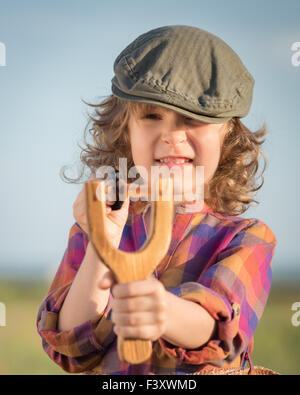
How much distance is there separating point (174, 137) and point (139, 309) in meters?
0.73

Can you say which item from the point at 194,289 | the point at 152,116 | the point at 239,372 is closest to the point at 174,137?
the point at 152,116

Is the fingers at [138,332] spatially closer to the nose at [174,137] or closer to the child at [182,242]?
the child at [182,242]

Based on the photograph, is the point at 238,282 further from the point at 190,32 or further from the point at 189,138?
the point at 190,32

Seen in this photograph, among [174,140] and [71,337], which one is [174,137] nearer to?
[174,140]

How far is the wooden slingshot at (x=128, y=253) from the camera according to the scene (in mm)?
1086

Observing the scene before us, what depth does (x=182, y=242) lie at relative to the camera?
1.79m

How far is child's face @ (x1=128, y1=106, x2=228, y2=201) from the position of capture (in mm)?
1693

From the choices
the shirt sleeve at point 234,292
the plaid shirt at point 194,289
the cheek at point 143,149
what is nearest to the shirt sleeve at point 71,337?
the plaid shirt at point 194,289

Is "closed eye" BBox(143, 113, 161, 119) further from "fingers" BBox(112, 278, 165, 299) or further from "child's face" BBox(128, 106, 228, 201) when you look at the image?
"fingers" BBox(112, 278, 165, 299)

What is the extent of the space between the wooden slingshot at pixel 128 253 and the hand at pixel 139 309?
18mm

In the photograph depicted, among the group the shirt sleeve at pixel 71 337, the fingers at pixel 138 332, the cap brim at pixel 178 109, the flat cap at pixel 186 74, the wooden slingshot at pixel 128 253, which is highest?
the flat cap at pixel 186 74

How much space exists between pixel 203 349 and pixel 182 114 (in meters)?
0.72

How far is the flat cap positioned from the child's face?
0.23 feet
